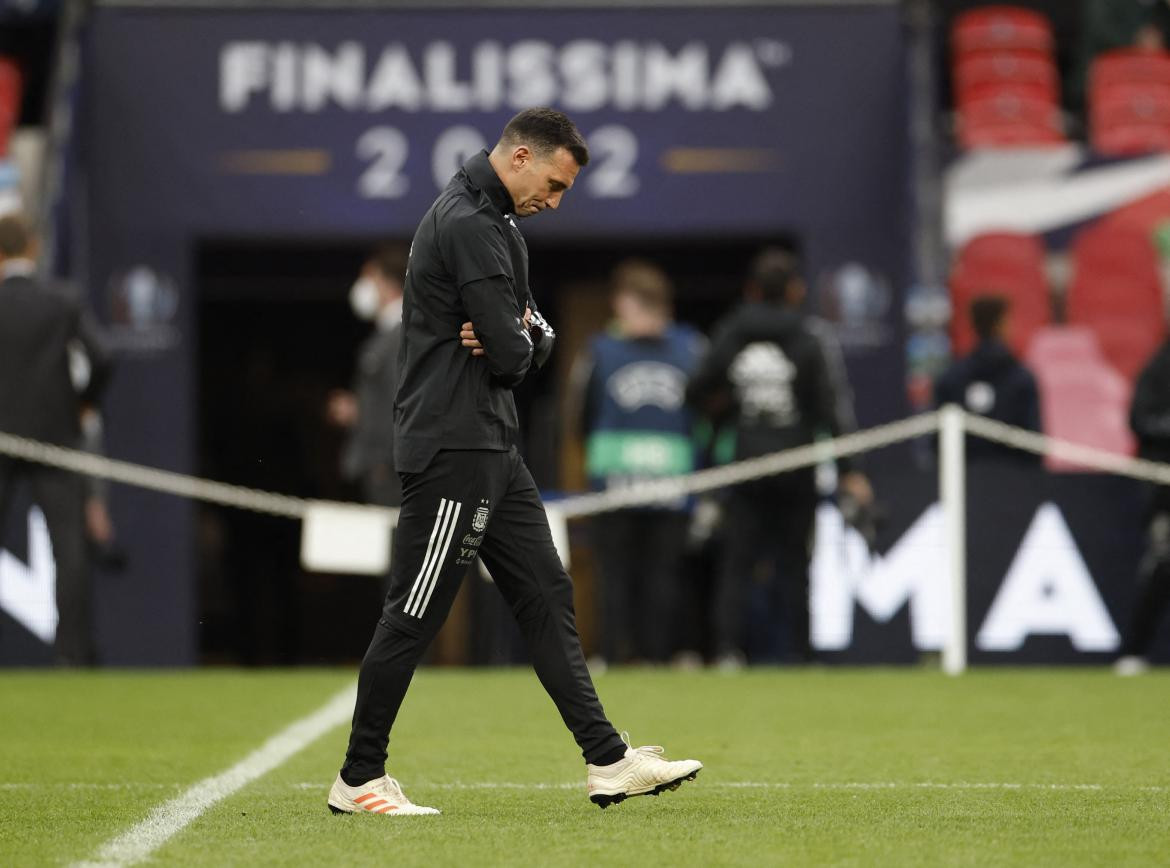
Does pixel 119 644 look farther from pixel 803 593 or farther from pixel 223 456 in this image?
pixel 803 593

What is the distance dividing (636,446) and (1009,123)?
14.4ft

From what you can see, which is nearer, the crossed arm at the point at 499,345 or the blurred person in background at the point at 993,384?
the crossed arm at the point at 499,345

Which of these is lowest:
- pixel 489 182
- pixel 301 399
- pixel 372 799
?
pixel 372 799

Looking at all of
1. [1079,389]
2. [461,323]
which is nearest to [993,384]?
[1079,389]

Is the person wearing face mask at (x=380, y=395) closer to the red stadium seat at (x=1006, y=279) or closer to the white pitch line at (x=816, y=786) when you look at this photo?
the red stadium seat at (x=1006, y=279)

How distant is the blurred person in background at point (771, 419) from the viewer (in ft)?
37.3

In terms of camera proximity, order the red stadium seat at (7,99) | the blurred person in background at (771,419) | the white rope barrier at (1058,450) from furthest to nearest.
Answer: the red stadium seat at (7,99)
the white rope barrier at (1058,450)
the blurred person in background at (771,419)

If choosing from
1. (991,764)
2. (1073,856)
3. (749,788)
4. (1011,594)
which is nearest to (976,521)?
(1011,594)

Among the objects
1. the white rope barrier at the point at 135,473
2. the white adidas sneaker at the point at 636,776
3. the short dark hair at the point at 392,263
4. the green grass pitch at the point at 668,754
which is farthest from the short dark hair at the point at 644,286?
the white adidas sneaker at the point at 636,776

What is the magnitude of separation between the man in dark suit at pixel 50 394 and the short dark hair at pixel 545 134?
230 inches

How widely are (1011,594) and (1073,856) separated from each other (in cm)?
696

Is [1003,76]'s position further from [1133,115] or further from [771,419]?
[771,419]

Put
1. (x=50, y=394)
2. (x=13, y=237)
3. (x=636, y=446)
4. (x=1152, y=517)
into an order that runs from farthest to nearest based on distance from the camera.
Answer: (x=636, y=446) < (x=1152, y=517) < (x=50, y=394) < (x=13, y=237)

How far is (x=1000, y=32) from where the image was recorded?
50.1ft
